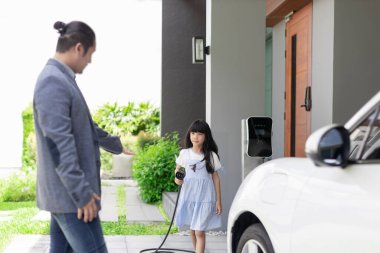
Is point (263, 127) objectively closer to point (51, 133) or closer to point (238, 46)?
point (238, 46)

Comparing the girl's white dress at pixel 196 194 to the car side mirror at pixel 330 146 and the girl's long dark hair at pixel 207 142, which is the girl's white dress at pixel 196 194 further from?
the car side mirror at pixel 330 146

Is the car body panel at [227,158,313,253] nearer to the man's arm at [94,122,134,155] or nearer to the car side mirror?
the car side mirror

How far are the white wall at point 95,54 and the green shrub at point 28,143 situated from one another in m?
0.90

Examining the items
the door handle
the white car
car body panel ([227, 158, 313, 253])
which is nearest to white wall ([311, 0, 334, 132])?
the door handle

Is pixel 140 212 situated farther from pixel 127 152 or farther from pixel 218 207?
pixel 127 152

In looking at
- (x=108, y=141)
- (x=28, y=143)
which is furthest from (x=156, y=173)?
(x=28, y=143)

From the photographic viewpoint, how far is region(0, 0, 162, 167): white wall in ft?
71.6

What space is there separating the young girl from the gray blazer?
9.92 ft

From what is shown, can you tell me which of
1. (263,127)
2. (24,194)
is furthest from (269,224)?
(24,194)

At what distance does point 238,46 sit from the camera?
8766mm

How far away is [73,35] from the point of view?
144 inches

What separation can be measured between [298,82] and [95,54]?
12.3 metres

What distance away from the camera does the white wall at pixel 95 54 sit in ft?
71.6

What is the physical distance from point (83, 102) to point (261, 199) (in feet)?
3.73
